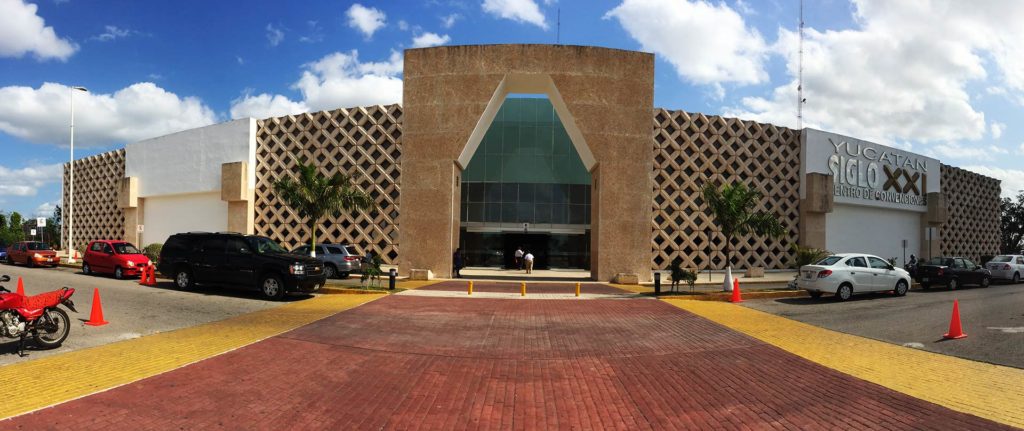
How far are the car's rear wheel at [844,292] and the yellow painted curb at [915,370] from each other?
20.1ft

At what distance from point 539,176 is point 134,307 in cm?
2552

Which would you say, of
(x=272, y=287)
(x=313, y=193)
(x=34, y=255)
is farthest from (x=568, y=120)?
(x=34, y=255)

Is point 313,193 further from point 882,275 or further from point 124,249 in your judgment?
point 882,275

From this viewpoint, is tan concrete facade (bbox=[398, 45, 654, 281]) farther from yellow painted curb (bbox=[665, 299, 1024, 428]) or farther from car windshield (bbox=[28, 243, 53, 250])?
car windshield (bbox=[28, 243, 53, 250])

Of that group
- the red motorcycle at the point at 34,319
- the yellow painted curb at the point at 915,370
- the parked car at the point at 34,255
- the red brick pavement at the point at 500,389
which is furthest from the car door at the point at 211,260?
the parked car at the point at 34,255

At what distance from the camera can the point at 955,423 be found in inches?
205

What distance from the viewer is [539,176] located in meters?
35.1

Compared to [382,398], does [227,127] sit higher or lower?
higher

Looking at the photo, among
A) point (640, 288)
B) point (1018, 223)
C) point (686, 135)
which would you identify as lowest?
point (640, 288)

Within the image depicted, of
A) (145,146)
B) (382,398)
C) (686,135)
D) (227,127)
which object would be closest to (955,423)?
(382,398)

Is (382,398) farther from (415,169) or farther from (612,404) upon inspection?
(415,169)

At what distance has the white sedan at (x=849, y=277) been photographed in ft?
52.2

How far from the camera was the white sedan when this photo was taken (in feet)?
52.2

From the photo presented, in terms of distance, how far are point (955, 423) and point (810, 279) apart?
1206 centimetres
